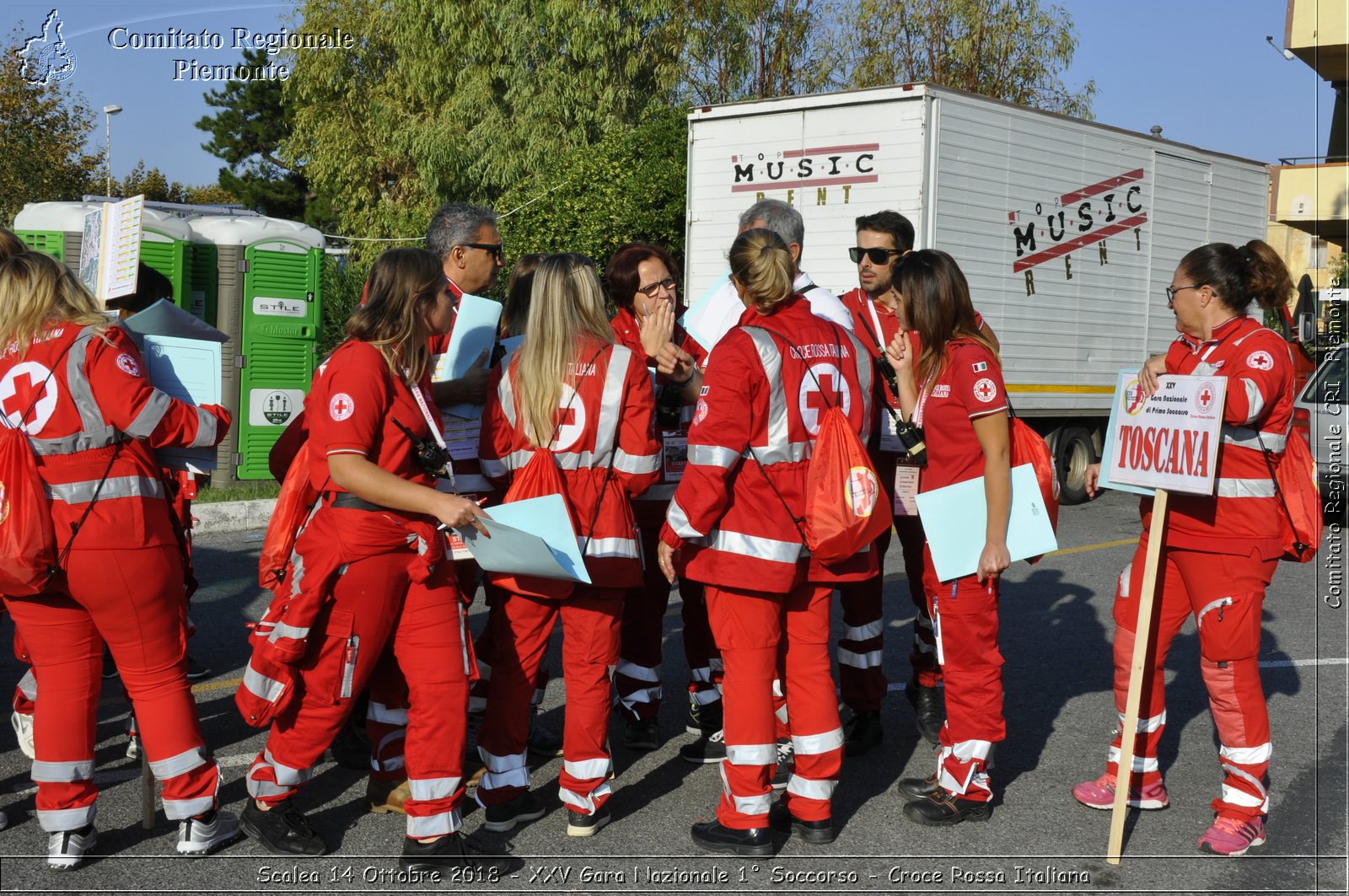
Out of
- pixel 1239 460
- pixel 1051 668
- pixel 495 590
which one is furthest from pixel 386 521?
pixel 1051 668

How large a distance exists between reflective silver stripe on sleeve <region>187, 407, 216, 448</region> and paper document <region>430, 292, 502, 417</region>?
2.87 feet

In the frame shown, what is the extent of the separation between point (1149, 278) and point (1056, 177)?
6.85ft

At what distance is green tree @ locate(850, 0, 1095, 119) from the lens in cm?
2402

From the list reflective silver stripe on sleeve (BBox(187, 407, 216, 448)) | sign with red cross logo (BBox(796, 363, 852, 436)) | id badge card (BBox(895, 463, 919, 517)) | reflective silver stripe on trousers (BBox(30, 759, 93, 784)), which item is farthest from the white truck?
reflective silver stripe on trousers (BBox(30, 759, 93, 784))

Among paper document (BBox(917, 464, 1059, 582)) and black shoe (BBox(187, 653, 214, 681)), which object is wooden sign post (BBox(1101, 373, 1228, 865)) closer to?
paper document (BBox(917, 464, 1059, 582))

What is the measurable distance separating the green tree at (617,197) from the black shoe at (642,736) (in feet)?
49.5

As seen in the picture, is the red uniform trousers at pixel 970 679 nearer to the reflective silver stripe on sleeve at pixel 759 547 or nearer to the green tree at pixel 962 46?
the reflective silver stripe on sleeve at pixel 759 547

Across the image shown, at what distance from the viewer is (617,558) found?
4.23 metres

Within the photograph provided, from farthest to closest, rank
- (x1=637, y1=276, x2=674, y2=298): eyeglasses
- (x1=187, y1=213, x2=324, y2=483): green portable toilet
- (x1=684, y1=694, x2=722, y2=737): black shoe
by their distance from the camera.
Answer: (x1=187, y1=213, x2=324, y2=483): green portable toilet, (x1=684, y1=694, x2=722, y2=737): black shoe, (x1=637, y1=276, x2=674, y2=298): eyeglasses

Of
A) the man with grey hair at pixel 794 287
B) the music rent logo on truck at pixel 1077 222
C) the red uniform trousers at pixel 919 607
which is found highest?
the music rent logo on truck at pixel 1077 222

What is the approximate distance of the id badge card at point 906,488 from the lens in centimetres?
520

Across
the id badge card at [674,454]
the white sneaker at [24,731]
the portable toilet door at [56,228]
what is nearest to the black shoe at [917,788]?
the id badge card at [674,454]

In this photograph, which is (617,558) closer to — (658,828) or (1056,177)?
(658,828)

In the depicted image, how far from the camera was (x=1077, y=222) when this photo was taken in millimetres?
13047
